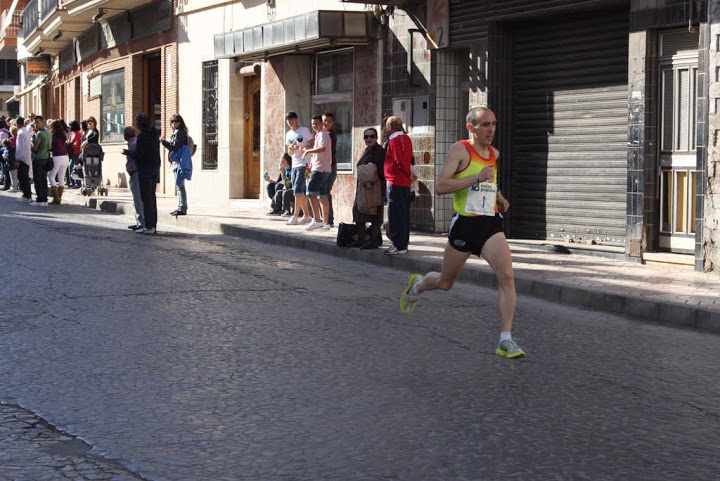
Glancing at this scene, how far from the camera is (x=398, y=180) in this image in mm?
13414

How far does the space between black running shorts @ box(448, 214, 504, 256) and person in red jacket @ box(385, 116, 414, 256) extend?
5.73 metres

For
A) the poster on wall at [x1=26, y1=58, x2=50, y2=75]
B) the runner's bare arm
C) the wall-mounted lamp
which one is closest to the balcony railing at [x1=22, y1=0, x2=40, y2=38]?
the poster on wall at [x1=26, y1=58, x2=50, y2=75]

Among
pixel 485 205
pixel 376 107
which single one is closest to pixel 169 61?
pixel 376 107

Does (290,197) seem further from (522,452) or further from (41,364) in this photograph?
(522,452)

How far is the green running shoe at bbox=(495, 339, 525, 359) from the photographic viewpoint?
7277 mm

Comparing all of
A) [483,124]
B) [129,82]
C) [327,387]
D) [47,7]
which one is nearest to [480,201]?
[483,124]

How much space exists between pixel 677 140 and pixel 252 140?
1369 cm

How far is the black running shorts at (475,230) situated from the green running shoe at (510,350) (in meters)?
0.66

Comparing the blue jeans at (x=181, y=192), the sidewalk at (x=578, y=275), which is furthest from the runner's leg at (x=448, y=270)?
the blue jeans at (x=181, y=192)

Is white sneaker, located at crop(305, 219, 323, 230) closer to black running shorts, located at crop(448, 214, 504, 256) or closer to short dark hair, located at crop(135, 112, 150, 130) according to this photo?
short dark hair, located at crop(135, 112, 150, 130)

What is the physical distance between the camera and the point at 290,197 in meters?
20.4

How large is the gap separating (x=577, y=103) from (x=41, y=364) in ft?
31.9

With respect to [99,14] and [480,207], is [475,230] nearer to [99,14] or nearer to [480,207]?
[480,207]

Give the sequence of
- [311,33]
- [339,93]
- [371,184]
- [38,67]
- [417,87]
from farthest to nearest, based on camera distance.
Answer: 1. [38,67]
2. [339,93]
3. [311,33]
4. [417,87]
5. [371,184]
